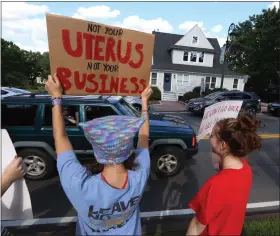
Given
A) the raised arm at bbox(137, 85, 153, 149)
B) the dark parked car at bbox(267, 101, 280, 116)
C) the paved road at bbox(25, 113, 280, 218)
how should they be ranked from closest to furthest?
the raised arm at bbox(137, 85, 153, 149)
the paved road at bbox(25, 113, 280, 218)
the dark parked car at bbox(267, 101, 280, 116)

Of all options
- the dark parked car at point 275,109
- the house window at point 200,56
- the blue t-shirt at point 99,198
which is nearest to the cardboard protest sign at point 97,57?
the blue t-shirt at point 99,198

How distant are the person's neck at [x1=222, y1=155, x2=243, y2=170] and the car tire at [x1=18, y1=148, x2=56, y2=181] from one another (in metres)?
4.08

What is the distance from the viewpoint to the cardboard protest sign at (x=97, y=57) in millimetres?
1787

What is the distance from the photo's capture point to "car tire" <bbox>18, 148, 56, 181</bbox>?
4859mm

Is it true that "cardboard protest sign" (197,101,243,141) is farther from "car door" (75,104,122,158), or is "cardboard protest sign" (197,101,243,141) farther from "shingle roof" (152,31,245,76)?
"shingle roof" (152,31,245,76)

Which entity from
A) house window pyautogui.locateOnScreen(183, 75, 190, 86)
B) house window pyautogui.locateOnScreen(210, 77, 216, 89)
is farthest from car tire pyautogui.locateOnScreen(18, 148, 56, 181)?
house window pyautogui.locateOnScreen(210, 77, 216, 89)

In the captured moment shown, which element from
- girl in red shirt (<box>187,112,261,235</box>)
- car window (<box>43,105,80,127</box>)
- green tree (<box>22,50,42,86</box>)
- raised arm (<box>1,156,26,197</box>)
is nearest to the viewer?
raised arm (<box>1,156,26,197</box>)

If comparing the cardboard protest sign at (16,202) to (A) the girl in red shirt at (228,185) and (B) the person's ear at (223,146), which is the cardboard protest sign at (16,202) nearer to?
(A) the girl in red shirt at (228,185)

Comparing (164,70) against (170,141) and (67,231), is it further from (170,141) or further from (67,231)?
(67,231)

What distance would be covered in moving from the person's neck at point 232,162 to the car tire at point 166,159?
346 centimetres

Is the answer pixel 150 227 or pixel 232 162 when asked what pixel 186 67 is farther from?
pixel 232 162

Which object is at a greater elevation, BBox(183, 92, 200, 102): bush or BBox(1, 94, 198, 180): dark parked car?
BBox(1, 94, 198, 180): dark parked car

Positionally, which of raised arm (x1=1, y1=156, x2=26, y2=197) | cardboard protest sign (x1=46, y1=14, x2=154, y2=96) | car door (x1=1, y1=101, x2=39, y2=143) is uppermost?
cardboard protest sign (x1=46, y1=14, x2=154, y2=96)

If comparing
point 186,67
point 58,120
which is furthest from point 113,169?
point 186,67
